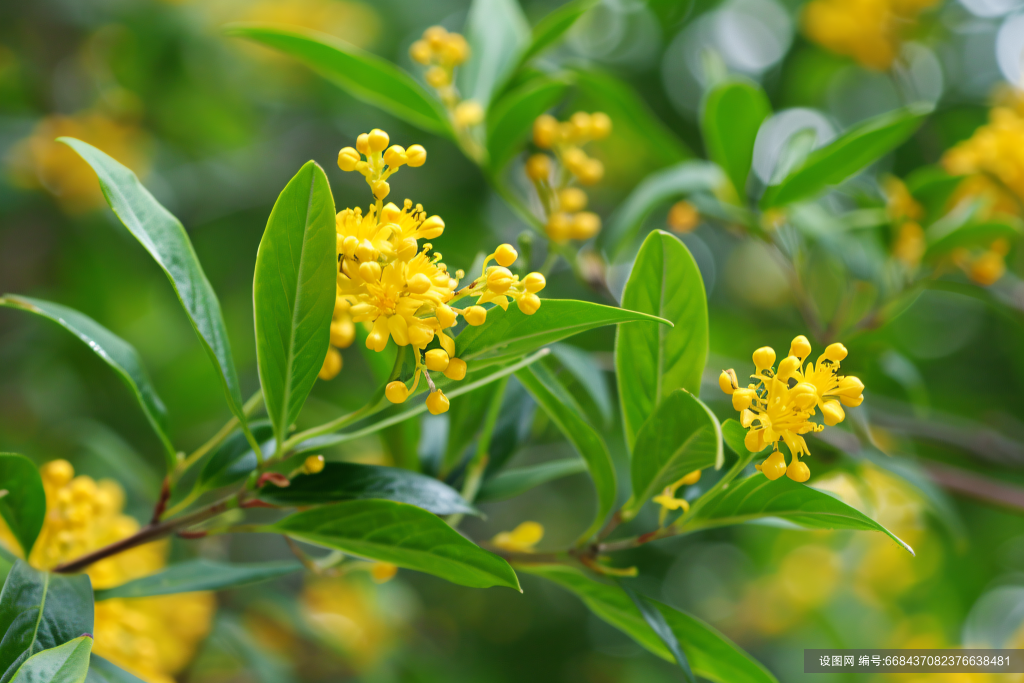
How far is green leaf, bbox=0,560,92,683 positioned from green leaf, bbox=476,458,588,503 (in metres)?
0.49

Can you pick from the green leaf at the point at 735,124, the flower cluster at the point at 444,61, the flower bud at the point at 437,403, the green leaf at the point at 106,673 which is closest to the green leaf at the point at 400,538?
the flower bud at the point at 437,403

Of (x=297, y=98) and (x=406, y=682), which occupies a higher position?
(x=297, y=98)

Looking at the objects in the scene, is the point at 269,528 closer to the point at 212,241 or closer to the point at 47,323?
the point at 47,323

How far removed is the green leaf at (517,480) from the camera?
3.29 feet

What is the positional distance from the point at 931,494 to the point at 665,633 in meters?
0.72

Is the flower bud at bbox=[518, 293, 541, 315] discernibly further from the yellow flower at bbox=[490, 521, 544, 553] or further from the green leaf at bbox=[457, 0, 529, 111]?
the green leaf at bbox=[457, 0, 529, 111]

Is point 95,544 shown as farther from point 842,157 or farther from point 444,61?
point 842,157

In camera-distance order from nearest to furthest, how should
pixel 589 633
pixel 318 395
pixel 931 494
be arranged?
pixel 931 494 → pixel 318 395 → pixel 589 633

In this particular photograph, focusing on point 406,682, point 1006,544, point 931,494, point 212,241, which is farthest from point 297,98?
point 1006,544

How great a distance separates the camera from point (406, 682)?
2420mm

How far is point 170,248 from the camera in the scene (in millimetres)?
765

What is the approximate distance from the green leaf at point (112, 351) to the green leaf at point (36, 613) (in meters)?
0.17

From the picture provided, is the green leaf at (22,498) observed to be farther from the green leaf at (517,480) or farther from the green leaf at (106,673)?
the green leaf at (517,480)

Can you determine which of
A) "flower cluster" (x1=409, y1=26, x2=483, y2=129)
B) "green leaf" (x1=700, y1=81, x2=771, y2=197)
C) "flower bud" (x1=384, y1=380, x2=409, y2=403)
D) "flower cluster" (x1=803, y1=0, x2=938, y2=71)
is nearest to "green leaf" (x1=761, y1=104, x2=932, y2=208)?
"green leaf" (x1=700, y1=81, x2=771, y2=197)
